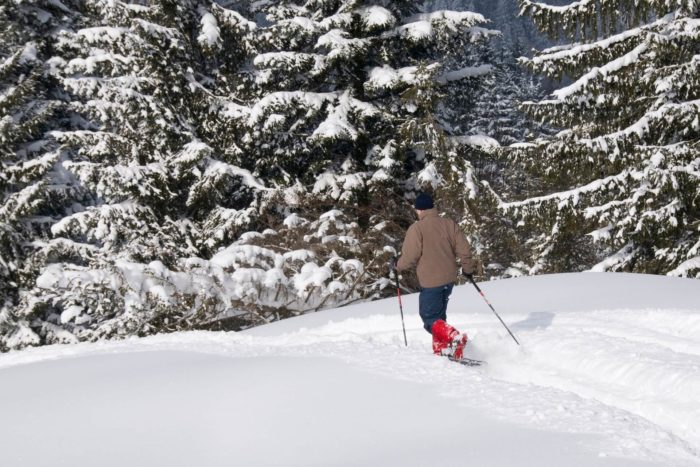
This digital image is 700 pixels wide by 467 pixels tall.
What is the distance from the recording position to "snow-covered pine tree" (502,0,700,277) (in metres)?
12.1

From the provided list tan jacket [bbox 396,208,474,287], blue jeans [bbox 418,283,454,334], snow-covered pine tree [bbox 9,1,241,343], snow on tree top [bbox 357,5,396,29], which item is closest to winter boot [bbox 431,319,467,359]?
blue jeans [bbox 418,283,454,334]

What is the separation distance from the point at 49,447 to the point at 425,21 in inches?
532

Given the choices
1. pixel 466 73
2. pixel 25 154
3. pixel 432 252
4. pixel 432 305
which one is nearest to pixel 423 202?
pixel 432 252

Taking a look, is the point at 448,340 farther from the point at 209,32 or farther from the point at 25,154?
the point at 25,154

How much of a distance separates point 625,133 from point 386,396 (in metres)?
10.1

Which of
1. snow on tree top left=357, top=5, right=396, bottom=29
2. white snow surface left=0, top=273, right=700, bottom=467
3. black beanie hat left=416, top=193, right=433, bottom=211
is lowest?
white snow surface left=0, top=273, right=700, bottom=467

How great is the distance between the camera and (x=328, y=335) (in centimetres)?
844

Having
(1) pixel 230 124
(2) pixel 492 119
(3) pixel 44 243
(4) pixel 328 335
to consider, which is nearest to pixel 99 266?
(3) pixel 44 243

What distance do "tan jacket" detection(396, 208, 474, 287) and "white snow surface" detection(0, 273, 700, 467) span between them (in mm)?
927

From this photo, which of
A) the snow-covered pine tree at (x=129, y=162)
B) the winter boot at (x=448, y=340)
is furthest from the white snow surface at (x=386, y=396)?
the snow-covered pine tree at (x=129, y=162)

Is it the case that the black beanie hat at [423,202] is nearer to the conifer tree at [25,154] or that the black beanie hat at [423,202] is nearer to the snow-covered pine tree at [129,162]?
the snow-covered pine tree at [129,162]

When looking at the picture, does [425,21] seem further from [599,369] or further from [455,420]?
[455,420]

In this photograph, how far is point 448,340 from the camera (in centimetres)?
673

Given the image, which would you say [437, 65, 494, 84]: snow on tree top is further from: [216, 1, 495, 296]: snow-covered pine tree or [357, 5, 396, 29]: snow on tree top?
[357, 5, 396, 29]: snow on tree top
